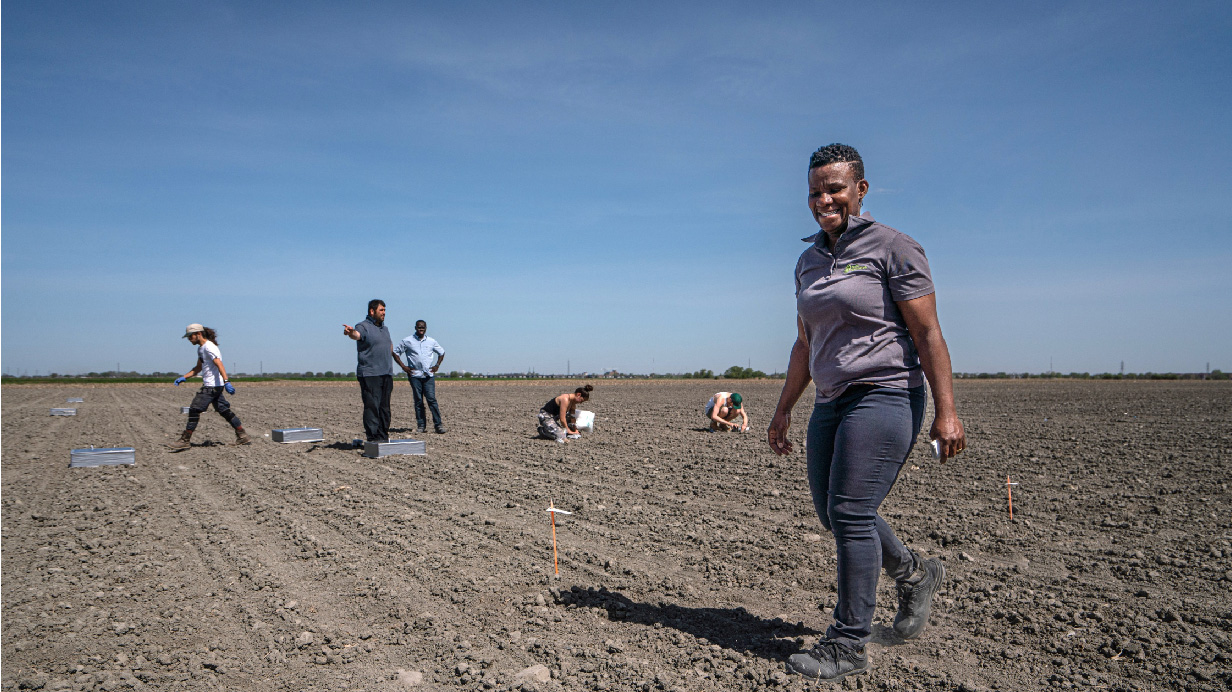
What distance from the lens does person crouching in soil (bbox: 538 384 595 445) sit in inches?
463

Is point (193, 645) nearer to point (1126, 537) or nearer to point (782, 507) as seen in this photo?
point (782, 507)

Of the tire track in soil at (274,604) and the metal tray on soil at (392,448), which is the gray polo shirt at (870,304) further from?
the metal tray on soil at (392,448)

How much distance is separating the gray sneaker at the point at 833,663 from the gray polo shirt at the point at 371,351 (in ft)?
28.2

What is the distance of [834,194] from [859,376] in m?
0.72

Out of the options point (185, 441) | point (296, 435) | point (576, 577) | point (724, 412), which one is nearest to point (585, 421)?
point (724, 412)

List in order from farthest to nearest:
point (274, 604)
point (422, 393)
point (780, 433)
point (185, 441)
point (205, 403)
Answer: point (422, 393)
point (185, 441)
point (205, 403)
point (274, 604)
point (780, 433)

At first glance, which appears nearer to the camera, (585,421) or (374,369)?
(374,369)

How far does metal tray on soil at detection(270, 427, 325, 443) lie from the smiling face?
10.9 metres

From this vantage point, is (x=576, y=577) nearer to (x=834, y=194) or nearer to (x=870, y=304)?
(x=870, y=304)

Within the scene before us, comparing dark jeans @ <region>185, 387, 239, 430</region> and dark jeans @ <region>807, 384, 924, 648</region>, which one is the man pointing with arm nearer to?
dark jeans @ <region>185, 387, 239, 430</region>

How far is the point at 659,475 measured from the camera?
27.4 ft

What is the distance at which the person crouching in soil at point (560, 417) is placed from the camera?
38.5 feet

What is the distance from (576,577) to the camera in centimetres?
445

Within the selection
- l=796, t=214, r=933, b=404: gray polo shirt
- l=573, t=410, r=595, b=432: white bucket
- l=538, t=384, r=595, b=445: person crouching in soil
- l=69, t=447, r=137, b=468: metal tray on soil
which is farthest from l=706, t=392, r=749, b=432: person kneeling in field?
l=796, t=214, r=933, b=404: gray polo shirt
